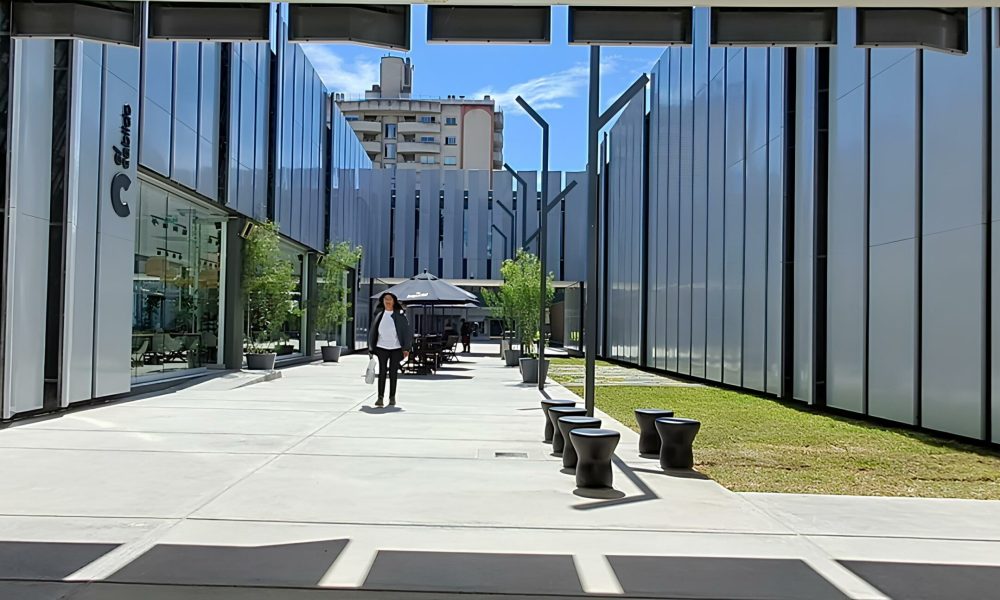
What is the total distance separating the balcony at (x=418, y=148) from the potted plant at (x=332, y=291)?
229 ft

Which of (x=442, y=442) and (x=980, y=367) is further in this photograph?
(x=980, y=367)

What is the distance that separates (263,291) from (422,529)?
17.7 metres

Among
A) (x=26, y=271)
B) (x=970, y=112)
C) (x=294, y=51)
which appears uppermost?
(x=294, y=51)

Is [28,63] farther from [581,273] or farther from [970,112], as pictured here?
[581,273]

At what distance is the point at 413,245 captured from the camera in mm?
48406

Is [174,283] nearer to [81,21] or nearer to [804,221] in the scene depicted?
[81,21]

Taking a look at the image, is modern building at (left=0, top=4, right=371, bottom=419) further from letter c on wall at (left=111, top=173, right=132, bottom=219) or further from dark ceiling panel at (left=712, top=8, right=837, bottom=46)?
dark ceiling panel at (left=712, top=8, right=837, bottom=46)

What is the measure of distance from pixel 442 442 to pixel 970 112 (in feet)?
27.3

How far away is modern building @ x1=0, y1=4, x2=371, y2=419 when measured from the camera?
11320 mm

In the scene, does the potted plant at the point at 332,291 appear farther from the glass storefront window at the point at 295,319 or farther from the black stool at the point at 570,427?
the black stool at the point at 570,427

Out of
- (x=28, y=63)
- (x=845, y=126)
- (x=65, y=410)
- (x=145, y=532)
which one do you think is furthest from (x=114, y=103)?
(x=845, y=126)

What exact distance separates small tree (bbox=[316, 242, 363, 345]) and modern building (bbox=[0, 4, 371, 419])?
4667 millimetres

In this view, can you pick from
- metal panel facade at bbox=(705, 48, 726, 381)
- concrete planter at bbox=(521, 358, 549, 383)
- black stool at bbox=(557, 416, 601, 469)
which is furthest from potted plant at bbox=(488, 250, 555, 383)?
black stool at bbox=(557, 416, 601, 469)

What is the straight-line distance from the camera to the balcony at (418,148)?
99.6 metres
